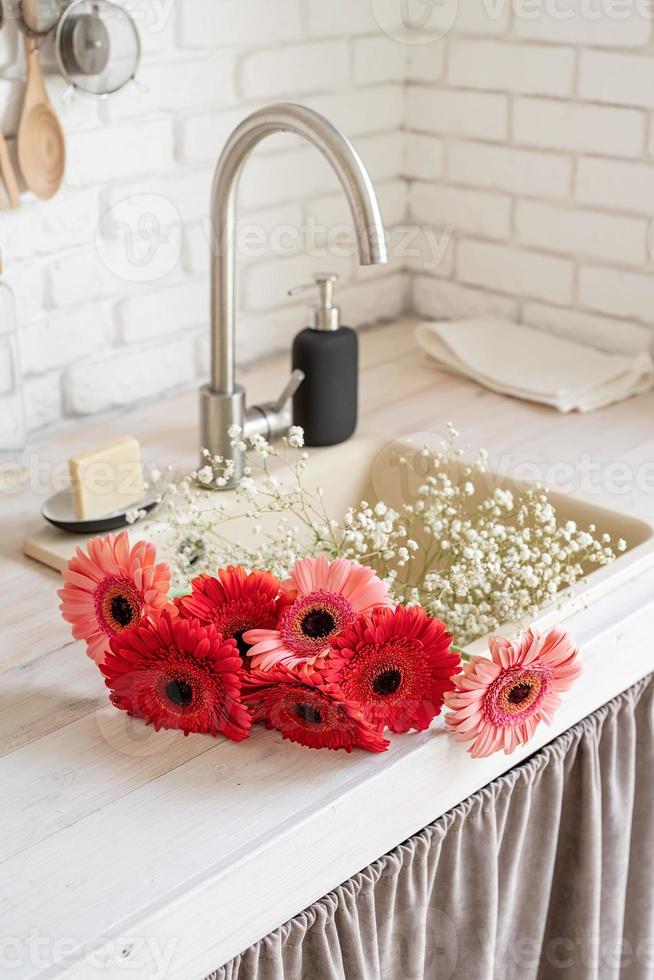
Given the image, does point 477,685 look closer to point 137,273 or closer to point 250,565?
point 250,565

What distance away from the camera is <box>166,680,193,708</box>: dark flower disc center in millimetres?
881

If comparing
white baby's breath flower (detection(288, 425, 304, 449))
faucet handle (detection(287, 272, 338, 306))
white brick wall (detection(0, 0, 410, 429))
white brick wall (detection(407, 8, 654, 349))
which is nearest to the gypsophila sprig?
white baby's breath flower (detection(288, 425, 304, 449))

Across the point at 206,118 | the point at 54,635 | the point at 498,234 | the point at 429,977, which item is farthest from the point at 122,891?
the point at 498,234

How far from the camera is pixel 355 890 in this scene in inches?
36.9

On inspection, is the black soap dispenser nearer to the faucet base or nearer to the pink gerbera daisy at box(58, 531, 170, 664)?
the faucet base

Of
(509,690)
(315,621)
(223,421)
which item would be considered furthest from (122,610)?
(223,421)

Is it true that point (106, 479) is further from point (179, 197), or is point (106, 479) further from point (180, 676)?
point (179, 197)

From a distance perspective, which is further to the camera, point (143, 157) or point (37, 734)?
point (143, 157)

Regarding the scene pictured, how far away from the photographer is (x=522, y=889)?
3.79 feet

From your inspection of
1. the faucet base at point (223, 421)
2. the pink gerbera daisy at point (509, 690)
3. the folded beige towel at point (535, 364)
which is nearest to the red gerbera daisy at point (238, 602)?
the pink gerbera daisy at point (509, 690)

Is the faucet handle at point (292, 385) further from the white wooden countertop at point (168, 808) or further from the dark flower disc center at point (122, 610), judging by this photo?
the dark flower disc center at point (122, 610)

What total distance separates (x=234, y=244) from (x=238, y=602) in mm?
512

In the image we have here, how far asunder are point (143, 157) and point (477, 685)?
3.04ft

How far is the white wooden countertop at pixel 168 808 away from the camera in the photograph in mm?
753
